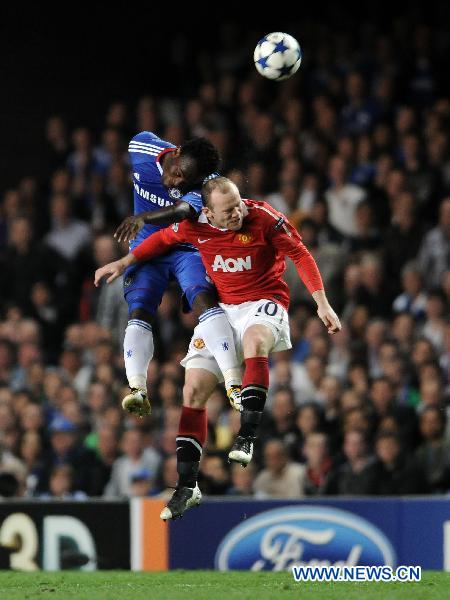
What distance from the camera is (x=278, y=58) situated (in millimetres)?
9125

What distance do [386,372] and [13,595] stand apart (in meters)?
4.59

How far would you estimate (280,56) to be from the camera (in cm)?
912

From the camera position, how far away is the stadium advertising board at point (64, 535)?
11.0 meters

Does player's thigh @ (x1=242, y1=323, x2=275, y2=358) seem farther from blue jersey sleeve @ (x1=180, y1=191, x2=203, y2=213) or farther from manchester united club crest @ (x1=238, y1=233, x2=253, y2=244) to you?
blue jersey sleeve @ (x1=180, y1=191, x2=203, y2=213)

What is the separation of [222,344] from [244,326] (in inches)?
7.7

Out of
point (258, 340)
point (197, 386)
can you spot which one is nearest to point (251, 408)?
point (258, 340)

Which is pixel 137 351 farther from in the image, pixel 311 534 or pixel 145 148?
pixel 311 534

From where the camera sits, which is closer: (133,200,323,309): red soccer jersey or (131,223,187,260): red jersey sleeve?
(133,200,323,309): red soccer jersey

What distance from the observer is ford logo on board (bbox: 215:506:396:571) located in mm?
10406

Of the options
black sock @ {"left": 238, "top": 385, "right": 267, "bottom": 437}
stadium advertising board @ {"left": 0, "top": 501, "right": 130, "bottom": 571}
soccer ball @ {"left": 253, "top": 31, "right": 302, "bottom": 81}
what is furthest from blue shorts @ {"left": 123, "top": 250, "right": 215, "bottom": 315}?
stadium advertising board @ {"left": 0, "top": 501, "right": 130, "bottom": 571}

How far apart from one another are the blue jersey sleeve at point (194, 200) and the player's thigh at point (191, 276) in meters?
0.45

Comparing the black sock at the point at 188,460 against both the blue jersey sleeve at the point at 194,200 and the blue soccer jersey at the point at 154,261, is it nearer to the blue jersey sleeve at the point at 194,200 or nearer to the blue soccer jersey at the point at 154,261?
the blue soccer jersey at the point at 154,261

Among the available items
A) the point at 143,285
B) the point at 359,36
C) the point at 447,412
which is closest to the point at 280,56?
the point at 143,285

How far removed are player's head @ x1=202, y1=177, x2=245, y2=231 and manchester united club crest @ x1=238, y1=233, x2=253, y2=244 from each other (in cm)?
15
